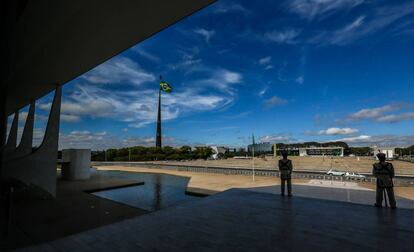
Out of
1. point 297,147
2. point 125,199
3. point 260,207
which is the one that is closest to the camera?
point 260,207

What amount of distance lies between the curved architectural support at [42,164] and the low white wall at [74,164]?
6117 millimetres

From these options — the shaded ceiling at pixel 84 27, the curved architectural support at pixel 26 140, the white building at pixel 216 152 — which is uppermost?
the shaded ceiling at pixel 84 27

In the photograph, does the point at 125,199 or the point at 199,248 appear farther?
the point at 125,199

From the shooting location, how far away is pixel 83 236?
3.18m

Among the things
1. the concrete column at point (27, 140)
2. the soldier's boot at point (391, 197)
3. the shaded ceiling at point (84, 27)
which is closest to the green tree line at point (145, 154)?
the concrete column at point (27, 140)

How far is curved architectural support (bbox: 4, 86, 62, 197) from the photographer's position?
7.45 metres

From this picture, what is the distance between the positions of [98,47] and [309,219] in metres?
5.75

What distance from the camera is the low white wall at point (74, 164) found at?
1355 centimetres

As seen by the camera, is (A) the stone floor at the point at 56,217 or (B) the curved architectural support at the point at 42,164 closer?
(A) the stone floor at the point at 56,217

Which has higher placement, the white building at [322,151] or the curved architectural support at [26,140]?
the curved architectural support at [26,140]

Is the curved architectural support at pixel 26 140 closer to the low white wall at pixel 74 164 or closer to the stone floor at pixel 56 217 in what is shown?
the low white wall at pixel 74 164

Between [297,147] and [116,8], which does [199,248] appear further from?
[297,147]

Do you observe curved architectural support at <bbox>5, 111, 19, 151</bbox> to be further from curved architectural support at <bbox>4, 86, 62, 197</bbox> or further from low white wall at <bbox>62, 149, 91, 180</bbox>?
curved architectural support at <bbox>4, 86, 62, 197</bbox>

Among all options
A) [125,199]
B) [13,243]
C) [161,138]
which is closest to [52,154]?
[125,199]
